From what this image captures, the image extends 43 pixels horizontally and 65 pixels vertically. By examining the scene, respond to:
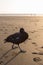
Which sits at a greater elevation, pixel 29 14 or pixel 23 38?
pixel 23 38

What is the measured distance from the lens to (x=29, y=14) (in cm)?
770

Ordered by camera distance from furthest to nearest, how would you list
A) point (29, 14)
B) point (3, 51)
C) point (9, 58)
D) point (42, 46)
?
point (29, 14), point (42, 46), point (3, 51), point (9, 58)

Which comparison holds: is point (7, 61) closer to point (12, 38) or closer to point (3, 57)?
point (3, 57)

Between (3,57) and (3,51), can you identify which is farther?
(3,51)

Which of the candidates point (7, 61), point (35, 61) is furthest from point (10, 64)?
point (35, 61)

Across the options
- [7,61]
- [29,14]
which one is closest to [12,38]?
[7,61]

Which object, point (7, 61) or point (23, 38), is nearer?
point (7, 61)

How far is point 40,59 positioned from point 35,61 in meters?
0.08

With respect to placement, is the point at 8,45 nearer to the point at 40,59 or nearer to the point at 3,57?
the point at 3,57

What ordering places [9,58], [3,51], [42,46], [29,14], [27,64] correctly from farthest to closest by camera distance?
[29,14] < [42,46] < [3,51] < [9,58] < [27,64]

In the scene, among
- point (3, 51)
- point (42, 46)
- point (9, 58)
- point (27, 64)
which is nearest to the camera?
point (27, 64)

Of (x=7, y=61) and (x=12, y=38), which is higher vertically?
(x=12, y=38)

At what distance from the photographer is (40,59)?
267 centimetres

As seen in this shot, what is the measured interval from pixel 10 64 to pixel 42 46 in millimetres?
796
